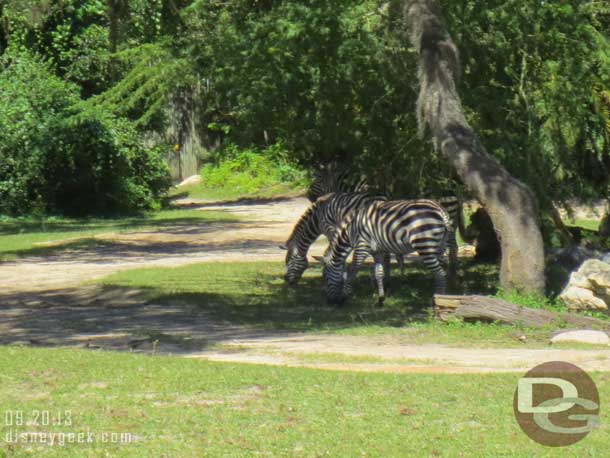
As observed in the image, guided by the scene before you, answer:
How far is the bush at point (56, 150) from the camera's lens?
31984mm

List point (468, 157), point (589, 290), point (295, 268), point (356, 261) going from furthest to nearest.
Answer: point (295, 268)
point (356, 261)
point (468, 157)
point (589, 290)

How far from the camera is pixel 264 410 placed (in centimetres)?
841

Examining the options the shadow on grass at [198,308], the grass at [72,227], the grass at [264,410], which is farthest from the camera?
the grass at [72,227]

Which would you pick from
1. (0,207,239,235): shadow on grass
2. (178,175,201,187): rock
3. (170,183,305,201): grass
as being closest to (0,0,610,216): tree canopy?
(0,207,239,235): shadow on grass

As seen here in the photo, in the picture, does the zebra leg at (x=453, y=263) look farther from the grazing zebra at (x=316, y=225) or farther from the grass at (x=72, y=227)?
the grass at (x=72, y=227)

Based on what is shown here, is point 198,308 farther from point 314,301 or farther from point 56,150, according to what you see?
point 56,150

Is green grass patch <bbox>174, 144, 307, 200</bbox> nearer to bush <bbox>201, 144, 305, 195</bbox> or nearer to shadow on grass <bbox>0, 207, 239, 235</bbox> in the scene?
bush <bbox>201, 144, 305, 195</bbox>

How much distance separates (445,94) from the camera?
603 inches

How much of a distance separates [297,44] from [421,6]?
1.89m

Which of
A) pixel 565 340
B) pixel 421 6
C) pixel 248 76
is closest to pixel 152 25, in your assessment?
pixel 248 76

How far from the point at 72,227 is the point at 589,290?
1818cm

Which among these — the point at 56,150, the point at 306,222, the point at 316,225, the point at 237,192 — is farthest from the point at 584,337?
the point at 237,192

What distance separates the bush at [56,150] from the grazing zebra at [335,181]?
41.9 ft

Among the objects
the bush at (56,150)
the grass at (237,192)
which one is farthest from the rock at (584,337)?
the grass at (237,192)
